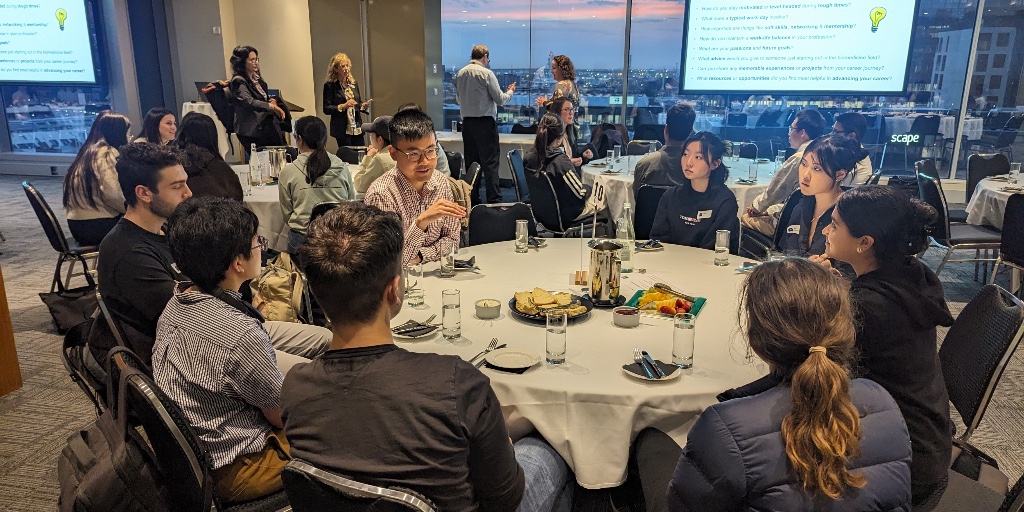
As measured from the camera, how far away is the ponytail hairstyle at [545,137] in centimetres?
543

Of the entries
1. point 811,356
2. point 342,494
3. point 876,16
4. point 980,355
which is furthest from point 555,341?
point 876,16

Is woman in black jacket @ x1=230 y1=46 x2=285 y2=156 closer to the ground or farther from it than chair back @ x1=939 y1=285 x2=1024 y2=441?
farther from it

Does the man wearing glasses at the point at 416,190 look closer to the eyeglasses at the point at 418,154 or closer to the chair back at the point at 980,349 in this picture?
the eyeglasses at the point at 418,154

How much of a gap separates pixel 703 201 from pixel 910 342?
6.27 feet

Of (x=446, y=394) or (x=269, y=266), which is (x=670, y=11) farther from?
(x=446, y=394)

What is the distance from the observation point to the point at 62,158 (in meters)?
10.5

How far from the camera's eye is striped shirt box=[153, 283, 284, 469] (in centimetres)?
176

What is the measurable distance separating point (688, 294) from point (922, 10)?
7.78 metres

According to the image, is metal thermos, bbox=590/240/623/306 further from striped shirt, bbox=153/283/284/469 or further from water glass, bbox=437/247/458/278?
striped shirt, bbox=153/283/284/469

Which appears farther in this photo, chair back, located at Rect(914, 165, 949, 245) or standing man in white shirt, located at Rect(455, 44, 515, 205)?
standing man in white shirt, located at Rect(455, 44, 515, 205)

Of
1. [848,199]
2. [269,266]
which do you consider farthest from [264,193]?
[848,199]

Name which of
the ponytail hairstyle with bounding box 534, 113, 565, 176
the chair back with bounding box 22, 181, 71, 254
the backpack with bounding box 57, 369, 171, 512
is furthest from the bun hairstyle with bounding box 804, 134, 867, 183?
the chair back with bounding box 22, 181, 71, 254

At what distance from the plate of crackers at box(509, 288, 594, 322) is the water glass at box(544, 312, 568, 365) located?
260 millimetres

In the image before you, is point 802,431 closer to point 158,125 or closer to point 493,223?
point 493,223
